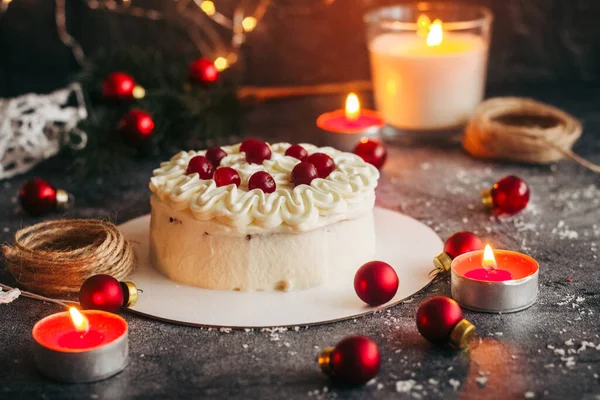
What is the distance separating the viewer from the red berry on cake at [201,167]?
192 cm

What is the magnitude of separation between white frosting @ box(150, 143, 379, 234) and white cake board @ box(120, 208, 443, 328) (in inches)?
5.8

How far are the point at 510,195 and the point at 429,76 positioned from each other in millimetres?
659

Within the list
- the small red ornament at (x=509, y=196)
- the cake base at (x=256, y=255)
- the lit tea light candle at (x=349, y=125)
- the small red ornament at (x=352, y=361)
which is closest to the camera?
the small red ornament at (x=352, y=361)

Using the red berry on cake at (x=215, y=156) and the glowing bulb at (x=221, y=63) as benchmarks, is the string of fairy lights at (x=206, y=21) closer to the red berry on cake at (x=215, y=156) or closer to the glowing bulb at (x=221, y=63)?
the glowing bulb at (x=221, y=63)

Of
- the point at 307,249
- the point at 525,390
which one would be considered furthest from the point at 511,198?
the point at 525,390

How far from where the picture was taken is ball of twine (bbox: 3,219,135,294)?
70.6 inches

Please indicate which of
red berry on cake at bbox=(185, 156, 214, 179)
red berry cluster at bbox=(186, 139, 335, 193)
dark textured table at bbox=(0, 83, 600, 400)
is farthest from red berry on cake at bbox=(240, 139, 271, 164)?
dark textured table at bbox=(0, 83, 600, 400)

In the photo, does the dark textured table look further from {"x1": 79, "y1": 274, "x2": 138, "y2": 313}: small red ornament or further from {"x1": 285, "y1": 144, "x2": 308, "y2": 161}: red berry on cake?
{"x1": 285, "y1": 144, "x2": 308, "y2": 161}: red berry on cake

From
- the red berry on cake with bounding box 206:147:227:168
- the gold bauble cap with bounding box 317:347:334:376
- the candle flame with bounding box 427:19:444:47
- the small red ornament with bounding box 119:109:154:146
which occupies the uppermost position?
the candle flame with bounding box 427:19:444:47

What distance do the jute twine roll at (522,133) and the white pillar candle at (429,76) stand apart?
0.09m

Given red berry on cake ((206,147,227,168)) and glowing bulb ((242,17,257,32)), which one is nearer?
red berry on cake ((206,147,227,168))

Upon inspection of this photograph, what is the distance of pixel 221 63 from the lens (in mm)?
3137

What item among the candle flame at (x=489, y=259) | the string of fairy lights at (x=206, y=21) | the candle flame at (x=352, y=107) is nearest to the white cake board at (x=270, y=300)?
the candle flame at (x=489, y=259)

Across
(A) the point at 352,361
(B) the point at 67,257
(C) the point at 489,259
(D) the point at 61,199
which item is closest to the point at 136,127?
(D) the point at 61,199
